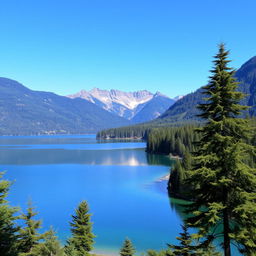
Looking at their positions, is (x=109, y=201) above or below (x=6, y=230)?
below

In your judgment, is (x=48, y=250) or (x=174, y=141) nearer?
(x=48, y=250)

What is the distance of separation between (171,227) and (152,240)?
695 cm

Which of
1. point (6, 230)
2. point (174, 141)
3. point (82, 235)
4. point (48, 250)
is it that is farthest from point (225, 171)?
point (174, 141)

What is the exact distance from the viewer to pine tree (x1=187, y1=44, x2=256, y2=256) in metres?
13.6

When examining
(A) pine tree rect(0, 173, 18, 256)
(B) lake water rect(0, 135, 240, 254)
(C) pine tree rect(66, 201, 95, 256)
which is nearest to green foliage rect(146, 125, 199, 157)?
(B) lake water rect(0, 135, 240, 254)

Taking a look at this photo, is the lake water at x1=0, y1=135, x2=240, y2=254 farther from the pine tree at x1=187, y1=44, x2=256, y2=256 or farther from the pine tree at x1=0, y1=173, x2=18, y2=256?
the pine tree at x1=187, y1=44, x2=256, y2=256

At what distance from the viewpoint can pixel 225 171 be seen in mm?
14289

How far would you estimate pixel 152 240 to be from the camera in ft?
142

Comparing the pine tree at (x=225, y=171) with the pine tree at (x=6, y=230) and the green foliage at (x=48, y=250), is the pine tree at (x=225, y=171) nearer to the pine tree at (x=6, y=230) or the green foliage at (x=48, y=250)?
the green foliage at (x=48, y=250)

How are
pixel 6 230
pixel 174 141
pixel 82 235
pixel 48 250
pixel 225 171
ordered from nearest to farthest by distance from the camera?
1. pixel 225 171
2. pixel 6 230
3. pixel 48 250
4. pixel 82 235
5. pixel 174 141

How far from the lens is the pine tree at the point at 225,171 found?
13.6 m

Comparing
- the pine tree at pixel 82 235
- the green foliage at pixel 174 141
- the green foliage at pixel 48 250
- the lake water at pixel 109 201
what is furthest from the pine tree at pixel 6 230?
the green foliage at pixel 174 141

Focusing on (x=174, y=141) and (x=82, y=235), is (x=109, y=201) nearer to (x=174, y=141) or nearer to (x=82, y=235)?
(x=82, y=235)

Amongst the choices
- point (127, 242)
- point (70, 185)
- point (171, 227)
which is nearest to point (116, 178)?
point (70, 185)
